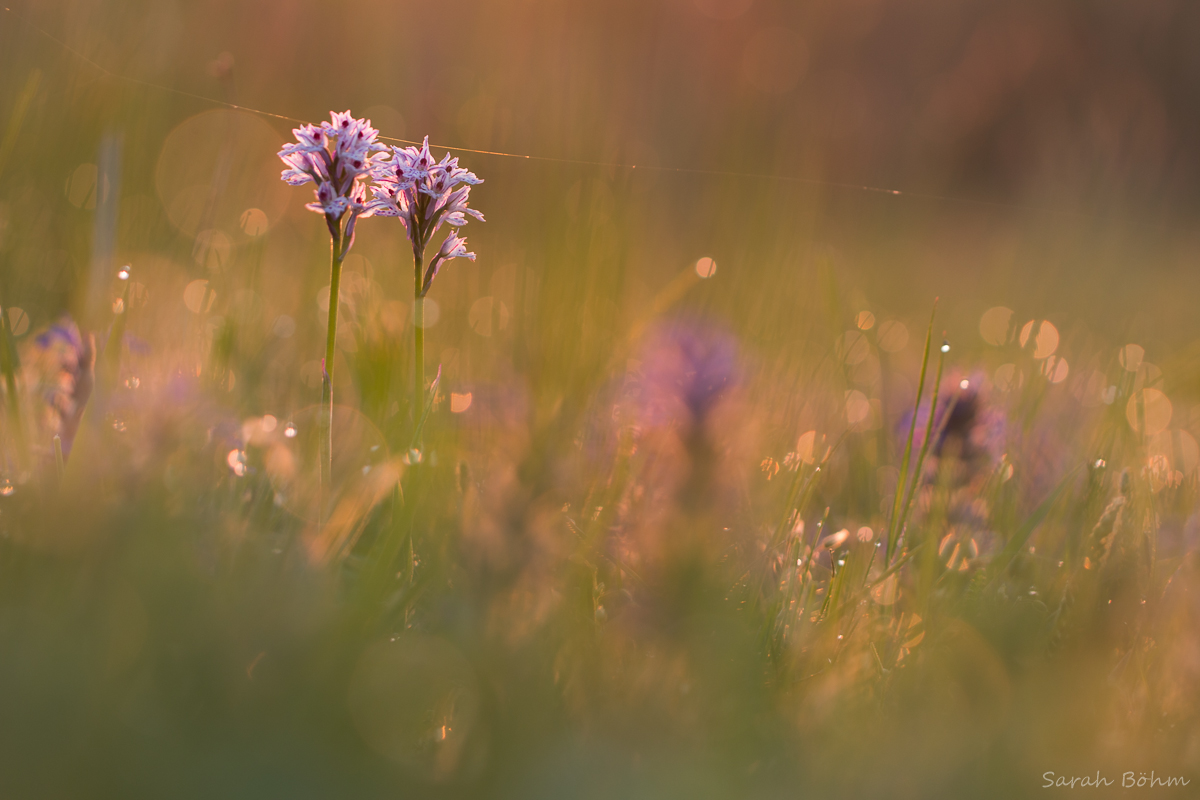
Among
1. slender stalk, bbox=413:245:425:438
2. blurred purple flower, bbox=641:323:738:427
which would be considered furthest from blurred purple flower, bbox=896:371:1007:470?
slender stalk, bbox=413:245:425:438

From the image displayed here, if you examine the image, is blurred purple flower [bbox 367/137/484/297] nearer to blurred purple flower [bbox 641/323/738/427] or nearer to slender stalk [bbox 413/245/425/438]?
slender stalk [bbox 413/245/425/438]

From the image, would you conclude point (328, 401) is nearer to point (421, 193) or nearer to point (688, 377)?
point (421, 193)

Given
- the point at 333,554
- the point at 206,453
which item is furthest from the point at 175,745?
the point at 206,453

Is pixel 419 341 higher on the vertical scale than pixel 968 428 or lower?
higher

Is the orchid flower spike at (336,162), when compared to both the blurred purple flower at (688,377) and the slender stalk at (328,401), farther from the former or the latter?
the blurred purple flower at (688,377)

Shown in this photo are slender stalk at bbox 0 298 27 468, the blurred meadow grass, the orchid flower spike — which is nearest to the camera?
the blurred meadow grass
